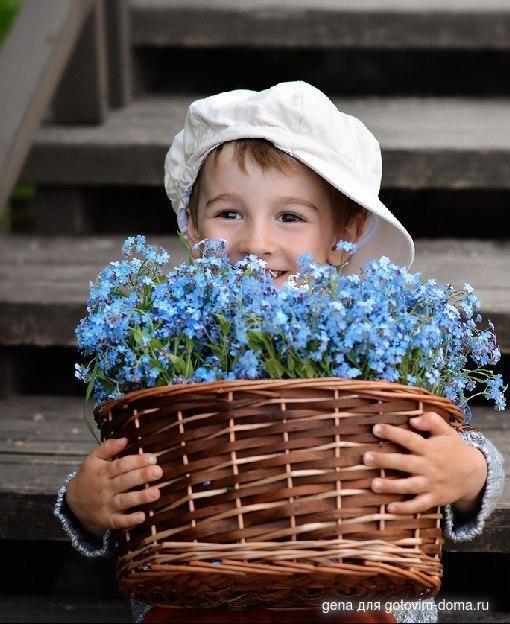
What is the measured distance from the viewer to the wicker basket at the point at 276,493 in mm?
1432

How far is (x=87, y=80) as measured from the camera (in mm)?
3262

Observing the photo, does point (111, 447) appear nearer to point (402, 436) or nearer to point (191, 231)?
point (402, 436)

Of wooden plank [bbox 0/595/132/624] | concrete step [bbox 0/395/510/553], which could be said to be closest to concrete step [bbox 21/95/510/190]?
concrete step [bbox 0/395/510/553]

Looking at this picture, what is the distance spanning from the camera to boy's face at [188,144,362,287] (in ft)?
6.39

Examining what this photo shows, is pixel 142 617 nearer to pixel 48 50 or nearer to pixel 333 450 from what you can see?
pixel 333 450

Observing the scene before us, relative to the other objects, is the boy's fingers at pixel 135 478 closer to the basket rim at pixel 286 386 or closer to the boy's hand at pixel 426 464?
the basket rim at pixel 286 386

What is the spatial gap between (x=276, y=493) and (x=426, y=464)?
0.23 m

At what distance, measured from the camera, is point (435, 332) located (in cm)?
153

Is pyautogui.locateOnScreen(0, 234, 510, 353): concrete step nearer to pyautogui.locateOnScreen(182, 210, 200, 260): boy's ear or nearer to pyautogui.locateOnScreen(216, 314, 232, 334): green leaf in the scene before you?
pyautogui.locateOnScreen(182, 210, 200, 260): boy's ear

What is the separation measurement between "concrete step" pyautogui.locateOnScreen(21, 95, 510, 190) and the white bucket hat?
35.1 inches

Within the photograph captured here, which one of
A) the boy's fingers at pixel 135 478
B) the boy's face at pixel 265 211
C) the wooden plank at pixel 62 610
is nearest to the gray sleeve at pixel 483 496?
the boy's face at pixel 265 211

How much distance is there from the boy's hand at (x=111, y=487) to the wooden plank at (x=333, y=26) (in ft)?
6.61

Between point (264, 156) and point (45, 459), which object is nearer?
point (264, 156)

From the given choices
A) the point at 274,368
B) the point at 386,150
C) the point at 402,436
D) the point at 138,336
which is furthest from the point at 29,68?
the point at 402,436
